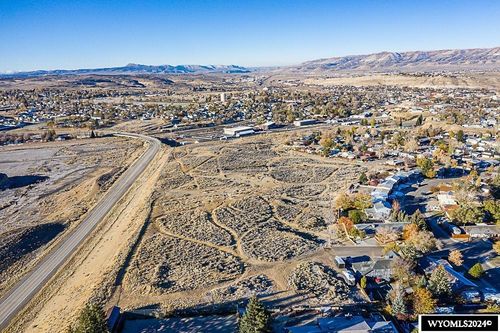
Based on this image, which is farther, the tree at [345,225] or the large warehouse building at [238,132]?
the large warehouse building at [238,132]

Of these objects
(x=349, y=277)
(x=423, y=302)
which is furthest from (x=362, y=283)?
(x=423, y=302)

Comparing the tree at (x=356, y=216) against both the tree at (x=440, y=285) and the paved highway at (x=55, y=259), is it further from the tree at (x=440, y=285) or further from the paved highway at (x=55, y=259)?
the paved highway at (x=55, y=259)

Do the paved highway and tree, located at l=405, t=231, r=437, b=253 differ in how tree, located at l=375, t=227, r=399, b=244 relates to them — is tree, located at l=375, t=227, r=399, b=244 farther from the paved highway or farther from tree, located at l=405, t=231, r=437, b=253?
the paved highway

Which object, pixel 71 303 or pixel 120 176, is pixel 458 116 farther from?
pixel 71 303

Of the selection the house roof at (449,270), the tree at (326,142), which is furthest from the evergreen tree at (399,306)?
the tree at (326,142)

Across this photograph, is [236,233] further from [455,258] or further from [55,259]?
[455,258]

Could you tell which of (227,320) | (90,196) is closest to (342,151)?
(90,196)

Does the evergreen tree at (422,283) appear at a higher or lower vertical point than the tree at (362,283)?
higher

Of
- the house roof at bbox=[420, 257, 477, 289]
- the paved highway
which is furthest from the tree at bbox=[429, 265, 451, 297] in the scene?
the paved highway
